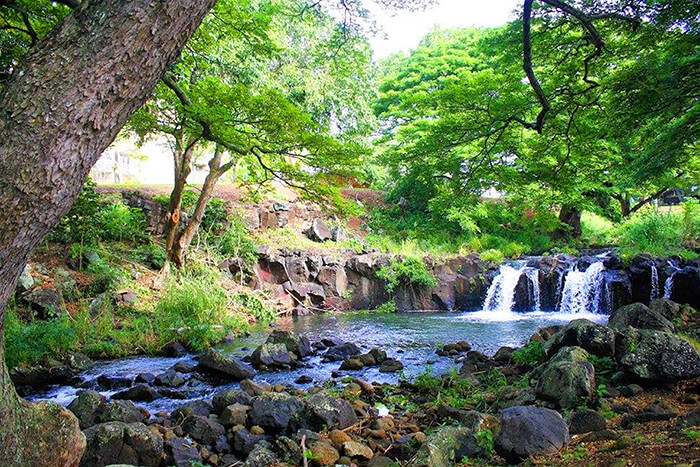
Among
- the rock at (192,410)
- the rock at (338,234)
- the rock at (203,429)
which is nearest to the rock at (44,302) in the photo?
the rock at (192,410)

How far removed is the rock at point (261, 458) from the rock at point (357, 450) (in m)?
0.52

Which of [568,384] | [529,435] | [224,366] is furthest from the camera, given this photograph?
[224,366]

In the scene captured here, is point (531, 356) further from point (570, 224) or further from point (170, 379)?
point (570, 224)

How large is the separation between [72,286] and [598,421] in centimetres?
987

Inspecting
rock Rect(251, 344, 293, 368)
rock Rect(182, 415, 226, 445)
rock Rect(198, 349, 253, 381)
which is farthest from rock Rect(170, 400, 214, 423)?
rock Rect(251, 344, 293, 368)

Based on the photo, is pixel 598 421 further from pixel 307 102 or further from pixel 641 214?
pixel 641 214

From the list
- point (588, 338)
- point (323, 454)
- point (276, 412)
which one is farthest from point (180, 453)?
point (588, 338)

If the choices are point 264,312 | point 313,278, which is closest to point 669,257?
Answer: point 313,278

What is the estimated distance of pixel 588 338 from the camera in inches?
202

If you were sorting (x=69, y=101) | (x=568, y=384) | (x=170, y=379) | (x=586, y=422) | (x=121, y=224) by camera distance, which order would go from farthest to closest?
(x=121, y=224)
(x=170, y=379)
(x=568, y=384)
(x=586, y=422)
(x=69, y=101)

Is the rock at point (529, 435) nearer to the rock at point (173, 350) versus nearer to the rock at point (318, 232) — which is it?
the rock at point (173, 350)

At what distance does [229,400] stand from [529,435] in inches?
114

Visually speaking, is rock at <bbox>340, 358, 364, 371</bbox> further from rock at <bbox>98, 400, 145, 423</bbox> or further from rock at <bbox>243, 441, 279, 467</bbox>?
rock at <bbox>243, 441, 279, 467</bbox>

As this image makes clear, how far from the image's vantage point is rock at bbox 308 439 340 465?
11.6ft
